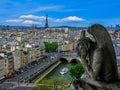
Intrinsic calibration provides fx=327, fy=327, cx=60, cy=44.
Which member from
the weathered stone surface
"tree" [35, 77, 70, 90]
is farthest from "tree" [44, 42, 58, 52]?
the weathered stone surface

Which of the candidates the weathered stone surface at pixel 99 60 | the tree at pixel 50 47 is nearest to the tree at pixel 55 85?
the weathered stone surface at pixel 99 60

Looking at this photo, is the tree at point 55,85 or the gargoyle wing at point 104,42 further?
the tree at point 55,85

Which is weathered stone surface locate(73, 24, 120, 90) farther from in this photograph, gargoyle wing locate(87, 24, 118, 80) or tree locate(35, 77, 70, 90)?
tree locate(35, 77, 70, 90)

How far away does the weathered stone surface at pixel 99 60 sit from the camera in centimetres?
369

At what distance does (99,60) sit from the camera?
3.68m

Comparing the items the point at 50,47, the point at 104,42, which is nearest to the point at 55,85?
the point at 104,42

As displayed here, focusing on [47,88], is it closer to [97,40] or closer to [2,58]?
[2,58]

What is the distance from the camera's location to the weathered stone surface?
369 centimetres

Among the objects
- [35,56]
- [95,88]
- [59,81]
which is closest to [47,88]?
[59,81]

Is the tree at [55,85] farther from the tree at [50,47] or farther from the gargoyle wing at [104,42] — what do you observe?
the tree at [50,47]

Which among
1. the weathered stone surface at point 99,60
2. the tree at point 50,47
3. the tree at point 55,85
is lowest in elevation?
the tree at point 50,47

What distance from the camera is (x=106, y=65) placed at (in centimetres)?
374

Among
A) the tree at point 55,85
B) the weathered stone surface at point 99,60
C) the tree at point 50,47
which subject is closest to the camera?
the weathered stone surface at point 99,60

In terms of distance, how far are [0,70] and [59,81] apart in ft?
34.7
